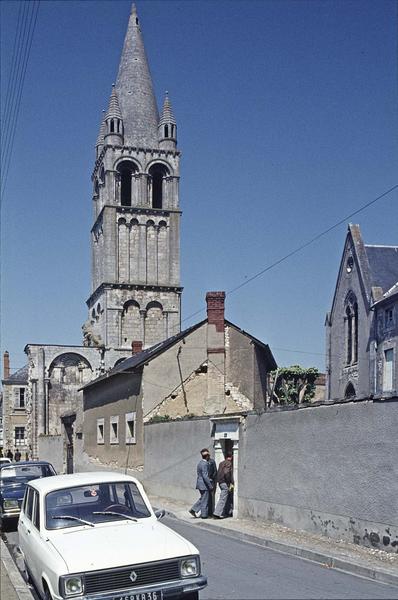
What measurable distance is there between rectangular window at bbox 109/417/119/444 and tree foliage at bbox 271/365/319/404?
1791cm

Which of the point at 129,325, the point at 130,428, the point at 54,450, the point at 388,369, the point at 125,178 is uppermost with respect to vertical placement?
the point at 125,178

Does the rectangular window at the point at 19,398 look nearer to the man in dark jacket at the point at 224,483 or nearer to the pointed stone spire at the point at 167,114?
the pointed stone spire at the point at 167,114

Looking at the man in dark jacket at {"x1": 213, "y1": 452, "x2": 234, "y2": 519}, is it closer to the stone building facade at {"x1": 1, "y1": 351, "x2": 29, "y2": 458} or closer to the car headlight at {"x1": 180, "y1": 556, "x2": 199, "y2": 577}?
the car headlight at {"x1": 180, "y1": 556, "x2": 199, "y2": 577}

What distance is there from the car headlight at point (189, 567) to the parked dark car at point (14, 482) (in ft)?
33.8

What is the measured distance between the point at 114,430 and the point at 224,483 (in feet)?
49.2

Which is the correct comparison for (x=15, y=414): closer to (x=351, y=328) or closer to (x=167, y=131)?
(x=167, y=131)

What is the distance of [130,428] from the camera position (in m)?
29.6

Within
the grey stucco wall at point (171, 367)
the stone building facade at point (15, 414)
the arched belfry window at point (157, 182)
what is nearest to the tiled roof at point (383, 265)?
the grey stucco wall at point (171, 367)

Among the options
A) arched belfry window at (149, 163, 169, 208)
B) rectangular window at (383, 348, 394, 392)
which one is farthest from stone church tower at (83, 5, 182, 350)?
rectangular window at (383, 348, 394, 392)

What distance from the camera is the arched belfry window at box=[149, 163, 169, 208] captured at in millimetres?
75750

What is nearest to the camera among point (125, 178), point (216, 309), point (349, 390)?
point (216, 309)

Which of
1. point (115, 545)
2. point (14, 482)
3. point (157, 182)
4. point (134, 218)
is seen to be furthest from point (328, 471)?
point (157, 182)

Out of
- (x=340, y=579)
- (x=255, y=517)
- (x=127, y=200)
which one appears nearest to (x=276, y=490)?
(x=255, y=517)

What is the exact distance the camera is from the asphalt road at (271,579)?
29.6ft
